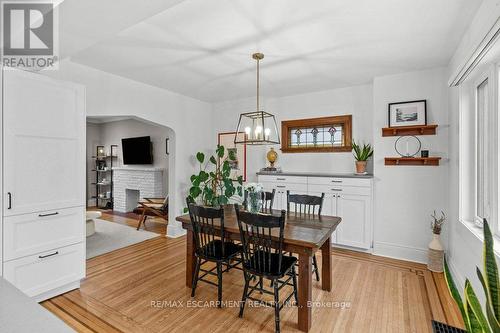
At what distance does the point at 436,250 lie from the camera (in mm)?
3113

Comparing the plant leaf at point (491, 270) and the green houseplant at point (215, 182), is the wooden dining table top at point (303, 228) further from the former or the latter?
the green houseplant at point (215, 182)

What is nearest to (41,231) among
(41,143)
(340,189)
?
(41,143)

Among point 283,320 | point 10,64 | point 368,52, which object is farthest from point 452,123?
point 10,64

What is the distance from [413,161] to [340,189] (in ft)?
3.34

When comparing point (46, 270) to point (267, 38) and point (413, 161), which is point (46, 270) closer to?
point (267, 38)

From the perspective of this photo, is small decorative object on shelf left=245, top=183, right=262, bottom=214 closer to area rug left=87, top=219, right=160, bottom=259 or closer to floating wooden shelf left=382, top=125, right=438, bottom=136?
floating wooden shelf left=382, top=125, right=438, bottom=136

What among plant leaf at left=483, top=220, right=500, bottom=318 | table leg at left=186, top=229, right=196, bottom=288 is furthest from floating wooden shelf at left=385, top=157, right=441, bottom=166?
table leg at left=186, top=229, right=196, bottom=288

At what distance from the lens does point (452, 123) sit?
3.06 metres

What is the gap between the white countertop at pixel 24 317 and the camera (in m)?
0.78

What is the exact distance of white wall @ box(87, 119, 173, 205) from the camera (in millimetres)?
6746

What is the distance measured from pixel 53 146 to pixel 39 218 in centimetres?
67

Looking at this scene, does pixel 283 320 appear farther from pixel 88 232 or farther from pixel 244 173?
pixel 88 232

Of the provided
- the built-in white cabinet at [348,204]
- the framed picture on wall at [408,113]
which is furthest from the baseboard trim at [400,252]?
the framed picture on wall at [408,113]

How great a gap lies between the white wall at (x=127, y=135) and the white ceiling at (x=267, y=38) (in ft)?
9.83
